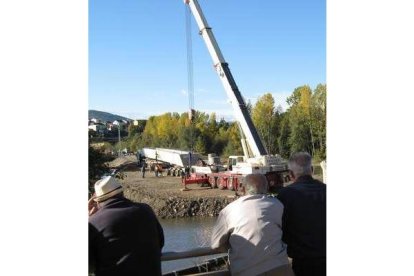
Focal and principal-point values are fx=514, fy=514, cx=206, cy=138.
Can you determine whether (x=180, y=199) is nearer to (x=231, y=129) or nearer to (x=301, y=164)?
(x=231, y=129)

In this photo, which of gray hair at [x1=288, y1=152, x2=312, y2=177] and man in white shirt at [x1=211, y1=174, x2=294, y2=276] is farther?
gray hair at [x1=288, y1=152, x2=312, y2=177]

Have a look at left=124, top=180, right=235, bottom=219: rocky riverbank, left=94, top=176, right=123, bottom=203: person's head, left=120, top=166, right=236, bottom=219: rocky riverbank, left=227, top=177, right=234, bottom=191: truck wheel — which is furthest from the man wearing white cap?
left=227, top=177, right=234, bottom=191: truck wheel

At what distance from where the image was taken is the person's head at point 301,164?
212cm

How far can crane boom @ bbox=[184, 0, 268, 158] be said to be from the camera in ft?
42.5

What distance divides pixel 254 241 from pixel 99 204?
2.01 ft

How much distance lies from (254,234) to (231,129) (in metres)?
20.9

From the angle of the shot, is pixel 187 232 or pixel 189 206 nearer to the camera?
pixel 187 232

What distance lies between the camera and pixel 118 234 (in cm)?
179

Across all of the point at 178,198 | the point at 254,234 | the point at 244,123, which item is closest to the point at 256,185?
the point at 254,234

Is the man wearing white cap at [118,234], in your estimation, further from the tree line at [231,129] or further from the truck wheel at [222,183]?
the truck wheel at [222,183]

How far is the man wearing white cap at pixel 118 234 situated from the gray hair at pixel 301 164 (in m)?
0.64

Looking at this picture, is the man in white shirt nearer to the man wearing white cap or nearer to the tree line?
the man wearing white cap

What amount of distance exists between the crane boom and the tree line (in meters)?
0.47
